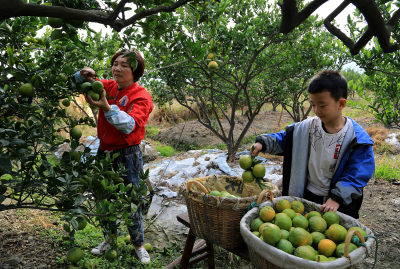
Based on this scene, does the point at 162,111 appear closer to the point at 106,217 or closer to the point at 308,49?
the point at 308,49

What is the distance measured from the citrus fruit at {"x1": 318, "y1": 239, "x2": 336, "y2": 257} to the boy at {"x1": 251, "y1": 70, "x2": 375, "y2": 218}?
1.01 ft

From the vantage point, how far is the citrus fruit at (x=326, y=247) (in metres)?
1.34

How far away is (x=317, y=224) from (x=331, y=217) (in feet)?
0.34

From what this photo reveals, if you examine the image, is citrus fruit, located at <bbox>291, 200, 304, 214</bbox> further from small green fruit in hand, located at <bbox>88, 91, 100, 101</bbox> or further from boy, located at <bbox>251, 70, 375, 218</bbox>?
small green fruit in hand, located at <bbox>88, 91, 100, 101</bbox>

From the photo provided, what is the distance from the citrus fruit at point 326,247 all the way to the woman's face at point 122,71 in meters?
1.76

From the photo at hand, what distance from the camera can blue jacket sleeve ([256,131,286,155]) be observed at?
6.75 ft

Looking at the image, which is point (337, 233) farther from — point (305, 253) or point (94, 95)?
point (94, 95)

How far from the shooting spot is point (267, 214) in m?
1.51

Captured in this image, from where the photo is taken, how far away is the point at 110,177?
5.22ft

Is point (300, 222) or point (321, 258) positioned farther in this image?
point (300, 222)

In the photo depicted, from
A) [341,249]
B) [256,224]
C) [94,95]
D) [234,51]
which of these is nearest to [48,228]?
[94,95]

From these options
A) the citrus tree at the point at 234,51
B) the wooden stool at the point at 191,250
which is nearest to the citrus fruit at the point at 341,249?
the wooden stool at the point at 191,250

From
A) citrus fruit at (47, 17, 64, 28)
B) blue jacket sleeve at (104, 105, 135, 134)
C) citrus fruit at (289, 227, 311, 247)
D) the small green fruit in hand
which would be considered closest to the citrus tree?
blue jacket sleeve at (104, 105, 135, 134)

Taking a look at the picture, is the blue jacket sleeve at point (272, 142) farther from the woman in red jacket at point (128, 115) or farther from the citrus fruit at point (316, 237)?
the woman in red jacket at point (128, 115)
